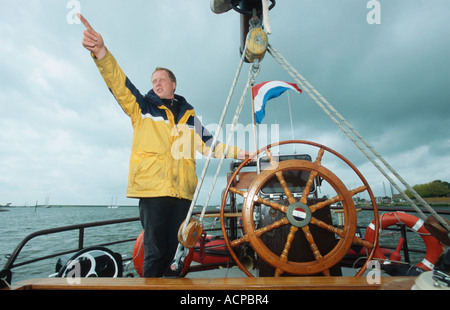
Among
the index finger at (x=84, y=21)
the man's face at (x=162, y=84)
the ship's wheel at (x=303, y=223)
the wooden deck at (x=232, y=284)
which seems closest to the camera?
the wooden deck at (x=232, y=284)

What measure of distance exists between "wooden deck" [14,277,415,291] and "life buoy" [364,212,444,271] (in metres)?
1.88

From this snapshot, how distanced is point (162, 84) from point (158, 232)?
4.21 feet

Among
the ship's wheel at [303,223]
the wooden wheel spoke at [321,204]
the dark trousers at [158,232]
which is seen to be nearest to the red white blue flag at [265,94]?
the ship's wheel at [303,223]

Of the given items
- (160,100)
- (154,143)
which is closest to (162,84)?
(160,100)

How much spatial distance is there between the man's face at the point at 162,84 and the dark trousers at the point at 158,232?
0.95 m

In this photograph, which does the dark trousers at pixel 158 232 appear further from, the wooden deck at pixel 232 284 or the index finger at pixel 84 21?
→ the index finger at pixel 84 21

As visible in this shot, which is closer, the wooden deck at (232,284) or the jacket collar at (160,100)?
the wooden deck at (232,284)

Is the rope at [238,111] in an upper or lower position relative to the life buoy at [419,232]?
upper

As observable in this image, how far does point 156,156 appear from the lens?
1685mm

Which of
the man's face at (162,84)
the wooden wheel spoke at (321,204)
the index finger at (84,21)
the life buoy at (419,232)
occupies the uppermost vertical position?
the index finger at (84,21)

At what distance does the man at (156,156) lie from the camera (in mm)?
1600

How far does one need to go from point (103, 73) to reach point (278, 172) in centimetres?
148
